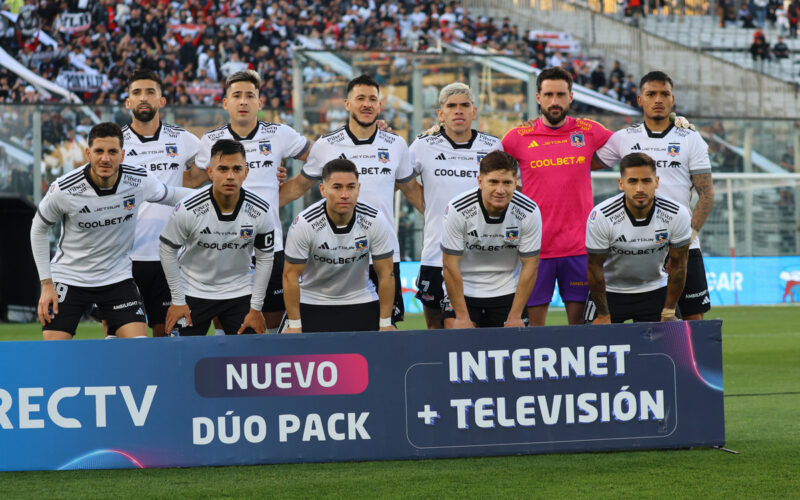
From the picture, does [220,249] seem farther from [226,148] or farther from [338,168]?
[338,168]

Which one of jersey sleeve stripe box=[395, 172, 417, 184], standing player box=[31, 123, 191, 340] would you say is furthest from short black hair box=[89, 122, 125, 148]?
jersey sleeve stripe box=[395, 172, 417, 184]

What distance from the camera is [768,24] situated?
30.2m

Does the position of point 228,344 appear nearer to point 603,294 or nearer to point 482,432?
→ point 482,432

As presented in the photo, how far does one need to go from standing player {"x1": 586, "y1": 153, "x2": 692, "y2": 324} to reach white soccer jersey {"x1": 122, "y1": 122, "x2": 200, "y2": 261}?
9.52 ft

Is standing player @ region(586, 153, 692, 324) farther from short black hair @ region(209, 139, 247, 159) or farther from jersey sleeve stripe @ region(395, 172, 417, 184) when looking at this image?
short black hair @ region(209, 139, 247, 159)

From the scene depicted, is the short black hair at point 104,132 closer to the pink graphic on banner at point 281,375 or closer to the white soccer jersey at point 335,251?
the white soccer jersey at point 335,251

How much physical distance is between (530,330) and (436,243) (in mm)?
1736

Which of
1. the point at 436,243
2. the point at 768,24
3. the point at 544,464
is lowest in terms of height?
the point at 544,464

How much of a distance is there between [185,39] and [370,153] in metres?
16.6

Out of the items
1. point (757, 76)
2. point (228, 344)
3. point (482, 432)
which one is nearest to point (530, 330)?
point (482, 432)

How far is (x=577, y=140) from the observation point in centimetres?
675

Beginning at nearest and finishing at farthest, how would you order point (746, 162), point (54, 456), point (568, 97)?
1. point (54, 456)
2. point (568, 97)
3. point (746, 162)

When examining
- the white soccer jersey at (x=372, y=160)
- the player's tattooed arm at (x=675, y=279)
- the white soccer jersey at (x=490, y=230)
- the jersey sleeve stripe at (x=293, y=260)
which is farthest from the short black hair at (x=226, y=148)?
the player's tattooed arm at (x=675, y=279)

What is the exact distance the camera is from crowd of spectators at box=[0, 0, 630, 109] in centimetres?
2141
